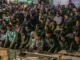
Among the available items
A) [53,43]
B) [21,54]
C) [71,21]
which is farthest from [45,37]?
[71,21]

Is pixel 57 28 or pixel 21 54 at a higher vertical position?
pixel 57 28

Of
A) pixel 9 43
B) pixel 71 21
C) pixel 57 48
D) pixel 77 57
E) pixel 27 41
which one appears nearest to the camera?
pixel 77 57

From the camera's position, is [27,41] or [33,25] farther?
[33,25]

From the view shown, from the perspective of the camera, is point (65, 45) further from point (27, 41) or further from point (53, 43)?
point (27, 41)

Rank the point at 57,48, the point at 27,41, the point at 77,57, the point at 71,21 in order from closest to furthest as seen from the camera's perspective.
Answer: the point at 77,57 < the point at 57,48 < the point at 27,41 < the point at 71,21

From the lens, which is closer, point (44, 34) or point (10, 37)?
point (44, 34)

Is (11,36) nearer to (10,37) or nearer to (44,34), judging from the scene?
(10,37)

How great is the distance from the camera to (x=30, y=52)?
275 inches

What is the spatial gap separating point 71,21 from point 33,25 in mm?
1893

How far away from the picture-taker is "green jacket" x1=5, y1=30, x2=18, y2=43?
27.6 ft

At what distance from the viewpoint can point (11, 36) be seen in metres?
8.53

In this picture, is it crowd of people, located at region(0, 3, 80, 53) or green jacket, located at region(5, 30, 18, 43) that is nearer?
crowd of people, located at region(0, 3, 80, 53)

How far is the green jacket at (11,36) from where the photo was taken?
8400mm

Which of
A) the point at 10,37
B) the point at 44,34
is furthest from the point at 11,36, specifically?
the point at 44,34
